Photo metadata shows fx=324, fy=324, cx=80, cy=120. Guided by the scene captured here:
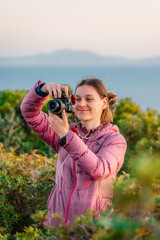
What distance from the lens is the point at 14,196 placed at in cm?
415

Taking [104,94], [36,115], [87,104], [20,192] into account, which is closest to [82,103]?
[87,104]

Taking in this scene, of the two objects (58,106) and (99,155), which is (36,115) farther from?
(99,155)

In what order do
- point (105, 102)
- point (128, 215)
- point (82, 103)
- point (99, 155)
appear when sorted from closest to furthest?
point (128, 215)
point (99, 155)
point (82, 103)
point (105, 102)

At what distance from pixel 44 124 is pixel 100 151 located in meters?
0.64

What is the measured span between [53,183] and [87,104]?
1686 millimetres

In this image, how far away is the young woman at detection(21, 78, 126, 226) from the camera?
7.66 ft

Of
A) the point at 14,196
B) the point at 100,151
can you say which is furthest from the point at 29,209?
the point at 100,151

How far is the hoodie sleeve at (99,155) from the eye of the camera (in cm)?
230

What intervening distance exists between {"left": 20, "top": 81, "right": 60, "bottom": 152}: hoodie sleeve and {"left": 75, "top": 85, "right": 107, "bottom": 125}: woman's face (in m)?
0.31

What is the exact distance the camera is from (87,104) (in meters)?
2.82

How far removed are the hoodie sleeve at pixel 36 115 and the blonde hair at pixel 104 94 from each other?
42 cm

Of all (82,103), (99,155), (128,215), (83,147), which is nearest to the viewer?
(128,215)

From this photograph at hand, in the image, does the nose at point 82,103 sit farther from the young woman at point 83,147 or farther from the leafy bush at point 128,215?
the leafy bush at point 128,215

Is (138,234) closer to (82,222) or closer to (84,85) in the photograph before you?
(82,222)
